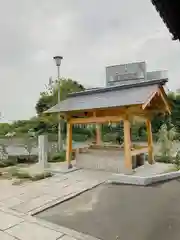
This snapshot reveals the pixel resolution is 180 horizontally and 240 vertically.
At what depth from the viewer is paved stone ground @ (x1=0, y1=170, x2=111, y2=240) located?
12.7 ft

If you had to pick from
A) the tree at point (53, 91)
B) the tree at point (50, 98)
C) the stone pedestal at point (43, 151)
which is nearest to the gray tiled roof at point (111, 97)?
the stone pedestal at point (43, 151)

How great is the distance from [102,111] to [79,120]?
914 mm

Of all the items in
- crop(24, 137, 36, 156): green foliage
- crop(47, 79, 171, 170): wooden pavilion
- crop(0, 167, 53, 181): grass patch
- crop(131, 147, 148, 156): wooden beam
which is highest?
crop(47, 79, 171, 170): wooden pavilion

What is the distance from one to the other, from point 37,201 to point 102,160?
3893mm

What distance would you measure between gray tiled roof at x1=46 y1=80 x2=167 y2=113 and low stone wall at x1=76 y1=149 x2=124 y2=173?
1866 mm

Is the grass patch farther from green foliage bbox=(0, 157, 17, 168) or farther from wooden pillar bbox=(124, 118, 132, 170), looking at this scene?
wooden pillar bbox=(124, 118, 132, 170)

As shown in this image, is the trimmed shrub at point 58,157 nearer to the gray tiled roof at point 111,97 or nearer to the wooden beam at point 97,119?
the wooden beam at point 97,119

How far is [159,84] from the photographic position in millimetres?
8547

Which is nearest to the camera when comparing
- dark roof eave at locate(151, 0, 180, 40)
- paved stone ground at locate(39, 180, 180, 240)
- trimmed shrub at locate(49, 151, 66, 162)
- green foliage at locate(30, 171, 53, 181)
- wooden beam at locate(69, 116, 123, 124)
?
dark roof eave at locate(151, 0, 180, 40)

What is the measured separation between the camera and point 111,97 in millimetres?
8906

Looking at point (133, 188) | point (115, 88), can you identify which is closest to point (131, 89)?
point (115, 88)

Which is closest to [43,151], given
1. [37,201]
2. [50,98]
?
[37,201]

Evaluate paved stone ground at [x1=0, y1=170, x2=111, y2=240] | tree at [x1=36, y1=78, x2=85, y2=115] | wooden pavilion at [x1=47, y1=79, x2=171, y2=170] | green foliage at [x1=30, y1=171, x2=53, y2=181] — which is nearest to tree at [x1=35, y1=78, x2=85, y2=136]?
tree at [x1=36, y1=78, x2=85, y2=115]

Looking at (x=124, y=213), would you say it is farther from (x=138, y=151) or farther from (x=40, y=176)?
(x=138, y=151)
